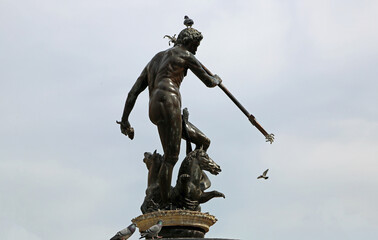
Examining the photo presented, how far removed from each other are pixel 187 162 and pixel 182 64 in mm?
1669

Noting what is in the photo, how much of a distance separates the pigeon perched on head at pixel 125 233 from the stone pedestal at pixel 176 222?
944mm

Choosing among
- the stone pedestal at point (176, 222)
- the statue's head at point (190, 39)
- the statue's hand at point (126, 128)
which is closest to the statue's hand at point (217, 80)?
the statue's head at point (190, 39)

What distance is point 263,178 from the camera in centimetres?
1311

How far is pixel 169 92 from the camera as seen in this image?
493 inches

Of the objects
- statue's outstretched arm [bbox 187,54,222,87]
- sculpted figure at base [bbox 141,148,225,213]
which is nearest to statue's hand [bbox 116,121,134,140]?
sculpted figure at base [bbox 141,148,225,213]

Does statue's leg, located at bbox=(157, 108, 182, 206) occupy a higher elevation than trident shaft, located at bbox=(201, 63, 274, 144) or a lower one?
lower

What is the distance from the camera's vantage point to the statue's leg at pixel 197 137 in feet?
43.6

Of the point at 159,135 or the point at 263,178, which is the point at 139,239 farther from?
the point at 263,178

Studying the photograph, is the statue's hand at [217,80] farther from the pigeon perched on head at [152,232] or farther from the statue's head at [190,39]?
the pigeon perched on head at [152,232]

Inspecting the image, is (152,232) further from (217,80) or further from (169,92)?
(217,80)

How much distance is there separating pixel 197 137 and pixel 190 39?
5.65 ft

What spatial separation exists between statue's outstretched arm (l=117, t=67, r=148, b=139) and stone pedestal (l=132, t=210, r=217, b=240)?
5.92 feet

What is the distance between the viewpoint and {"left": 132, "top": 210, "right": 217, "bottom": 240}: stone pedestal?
12203mm

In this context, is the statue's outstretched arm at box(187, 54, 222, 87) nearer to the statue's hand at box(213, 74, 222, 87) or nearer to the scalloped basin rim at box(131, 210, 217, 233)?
the statue's hand at box(213, 74, 222, 87)
